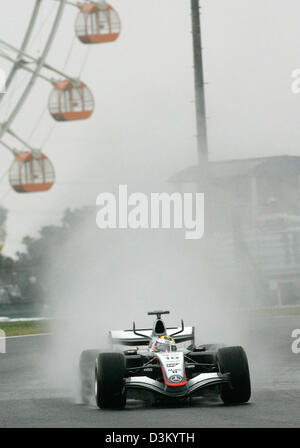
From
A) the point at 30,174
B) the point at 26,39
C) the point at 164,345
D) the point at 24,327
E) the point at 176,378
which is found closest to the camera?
the point at 176,378

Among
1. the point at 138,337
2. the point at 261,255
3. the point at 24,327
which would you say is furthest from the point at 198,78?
the point at 138,337

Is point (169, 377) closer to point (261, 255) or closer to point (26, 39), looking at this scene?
point (26, 39)

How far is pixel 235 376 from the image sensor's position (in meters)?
9.84

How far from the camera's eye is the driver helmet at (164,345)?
1062cm

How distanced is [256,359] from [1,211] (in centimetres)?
6626

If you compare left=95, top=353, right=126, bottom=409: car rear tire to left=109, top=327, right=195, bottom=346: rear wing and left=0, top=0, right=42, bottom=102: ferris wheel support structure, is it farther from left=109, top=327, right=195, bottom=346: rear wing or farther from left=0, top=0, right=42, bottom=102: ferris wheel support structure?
left=0, top=0, right=42, bottom=102: ferris wheel support structure

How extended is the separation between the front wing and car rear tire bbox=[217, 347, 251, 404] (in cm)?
7

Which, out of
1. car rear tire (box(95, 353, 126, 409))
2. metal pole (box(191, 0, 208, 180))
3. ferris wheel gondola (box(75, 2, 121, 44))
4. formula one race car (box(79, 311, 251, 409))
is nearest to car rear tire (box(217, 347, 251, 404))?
formula one race car (box(79, 311, 251, 409))

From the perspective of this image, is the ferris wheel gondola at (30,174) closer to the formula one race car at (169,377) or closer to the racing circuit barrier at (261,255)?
the racing circuit barrier at (261,255)

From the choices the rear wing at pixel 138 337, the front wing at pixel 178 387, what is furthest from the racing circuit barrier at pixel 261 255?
the front wing at pixel 178 387

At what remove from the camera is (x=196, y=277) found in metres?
29.4

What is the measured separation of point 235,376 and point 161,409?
0.77 m
